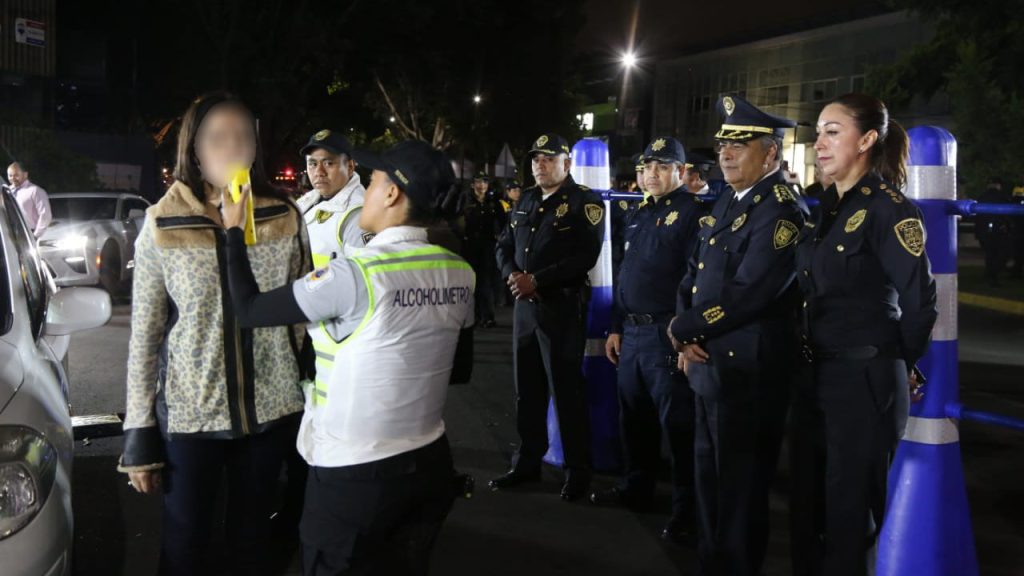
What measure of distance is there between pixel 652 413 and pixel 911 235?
2431 mm

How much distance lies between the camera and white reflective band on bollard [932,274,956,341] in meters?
4.09

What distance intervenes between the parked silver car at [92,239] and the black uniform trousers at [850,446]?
38.1 feet

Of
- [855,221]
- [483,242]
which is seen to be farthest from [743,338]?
[483,242]

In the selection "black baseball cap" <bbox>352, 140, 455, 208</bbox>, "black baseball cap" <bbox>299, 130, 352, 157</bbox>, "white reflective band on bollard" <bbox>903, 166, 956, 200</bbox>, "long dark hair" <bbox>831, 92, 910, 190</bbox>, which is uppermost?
"black baseball cap" <bbox>299, 130, 352, 157</bbox>

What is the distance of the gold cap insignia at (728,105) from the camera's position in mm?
4366

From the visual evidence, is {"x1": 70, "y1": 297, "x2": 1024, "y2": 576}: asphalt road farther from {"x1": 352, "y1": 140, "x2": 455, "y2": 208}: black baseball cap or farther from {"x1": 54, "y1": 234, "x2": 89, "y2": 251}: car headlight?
{"x1": 54, "y1": 234, "x2": 89, "y2": 251}: car headlight

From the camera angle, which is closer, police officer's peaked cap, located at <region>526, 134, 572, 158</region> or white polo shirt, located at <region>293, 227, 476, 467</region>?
white polo shirt, located at <region>293, 227, 476, 467</region>

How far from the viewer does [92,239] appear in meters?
14.7

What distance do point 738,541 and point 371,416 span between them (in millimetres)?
2143

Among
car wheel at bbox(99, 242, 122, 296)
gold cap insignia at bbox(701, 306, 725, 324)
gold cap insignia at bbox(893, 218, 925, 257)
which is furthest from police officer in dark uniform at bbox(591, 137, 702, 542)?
car wheel at bbox(99, 242, 122, 296)

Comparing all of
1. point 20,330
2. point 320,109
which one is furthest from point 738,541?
point 320,109

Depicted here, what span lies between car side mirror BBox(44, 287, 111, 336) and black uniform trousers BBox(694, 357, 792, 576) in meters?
2.55

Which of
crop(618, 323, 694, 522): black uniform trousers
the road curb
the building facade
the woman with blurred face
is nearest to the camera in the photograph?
the woman with blurred face

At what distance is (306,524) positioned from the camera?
2738mm
